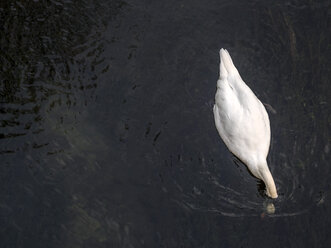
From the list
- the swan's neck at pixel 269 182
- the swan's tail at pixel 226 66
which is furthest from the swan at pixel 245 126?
the swan's tail at pixel 226 66

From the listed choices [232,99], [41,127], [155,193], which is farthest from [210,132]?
[41,127]

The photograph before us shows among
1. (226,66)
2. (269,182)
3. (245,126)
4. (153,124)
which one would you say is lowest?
(269,182)

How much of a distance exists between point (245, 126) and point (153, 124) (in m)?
1.32

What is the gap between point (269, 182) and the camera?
7387mm

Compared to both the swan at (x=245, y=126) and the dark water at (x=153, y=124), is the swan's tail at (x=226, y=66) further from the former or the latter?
the dark water at (x=153, y=124)

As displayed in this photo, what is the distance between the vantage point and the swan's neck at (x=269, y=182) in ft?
24.2

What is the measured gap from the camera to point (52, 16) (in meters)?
8.76

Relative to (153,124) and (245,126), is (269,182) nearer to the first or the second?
(245,126)

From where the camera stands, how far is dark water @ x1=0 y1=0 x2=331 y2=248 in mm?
7188

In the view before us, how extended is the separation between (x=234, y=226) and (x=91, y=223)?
188cm

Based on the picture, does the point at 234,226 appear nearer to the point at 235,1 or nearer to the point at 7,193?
the point at 7,193

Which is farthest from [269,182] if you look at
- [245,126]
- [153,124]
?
[153,124]

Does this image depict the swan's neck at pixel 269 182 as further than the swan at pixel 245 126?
No

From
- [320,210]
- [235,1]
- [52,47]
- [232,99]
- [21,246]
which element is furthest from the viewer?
[235,1]
